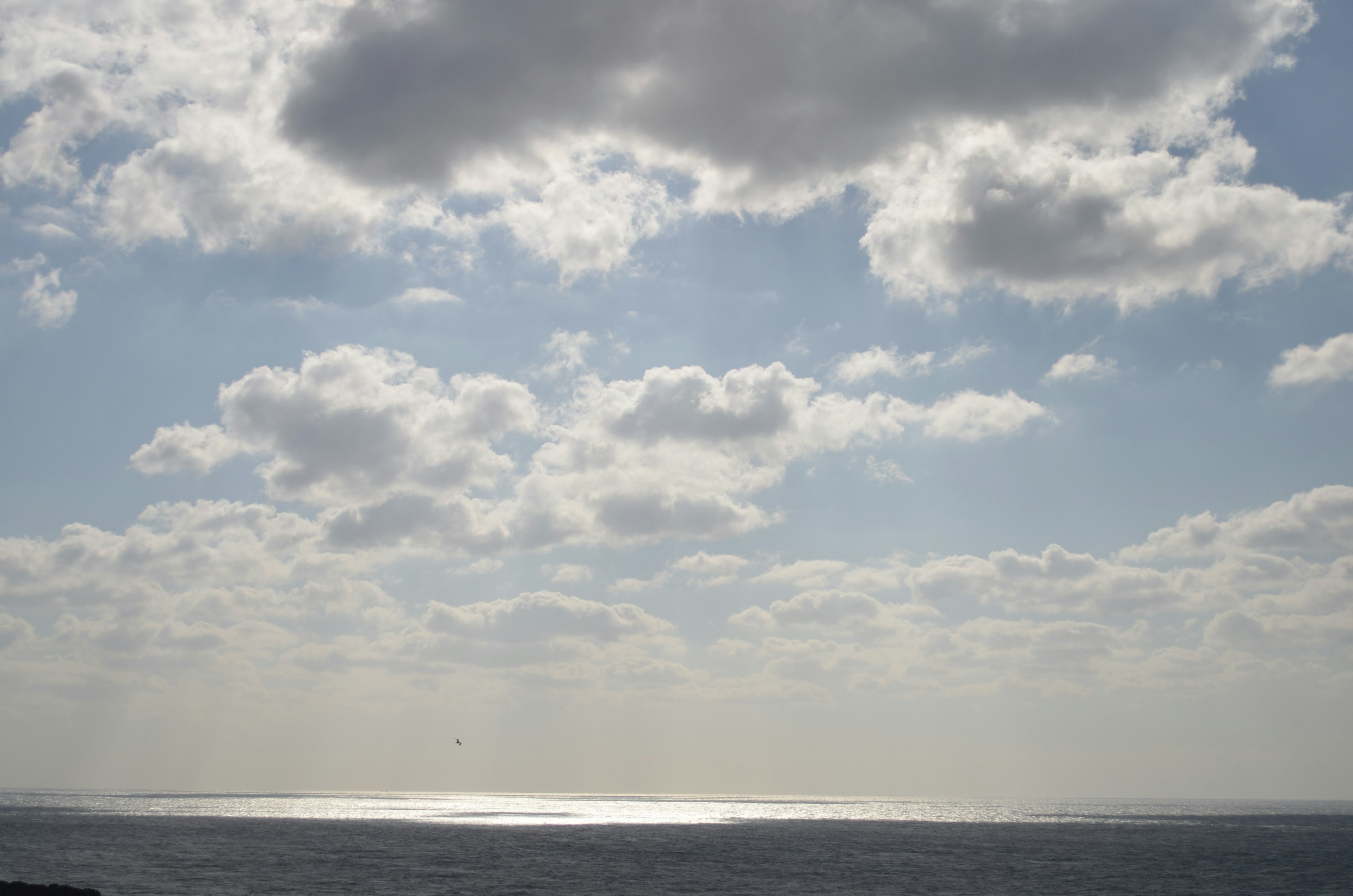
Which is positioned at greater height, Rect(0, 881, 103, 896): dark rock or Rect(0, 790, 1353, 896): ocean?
Rect(0, 881, 103, 896): dark rock

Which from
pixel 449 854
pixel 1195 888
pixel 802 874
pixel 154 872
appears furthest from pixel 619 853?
pixel 1195 888

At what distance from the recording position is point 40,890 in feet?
214

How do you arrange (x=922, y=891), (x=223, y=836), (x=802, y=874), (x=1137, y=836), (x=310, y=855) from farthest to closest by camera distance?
(x=1137, y=836)
(x=223, y=836)
(x=310, y=855)
(x=802, y=874)
(x=922, y=891)

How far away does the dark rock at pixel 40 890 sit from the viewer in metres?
63.2

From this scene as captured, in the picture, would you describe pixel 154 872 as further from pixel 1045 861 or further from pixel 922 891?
pixel 1045 861

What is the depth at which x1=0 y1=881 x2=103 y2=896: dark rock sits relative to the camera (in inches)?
2488

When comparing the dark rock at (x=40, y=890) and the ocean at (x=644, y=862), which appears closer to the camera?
the dark rock at (x=40, y=890)

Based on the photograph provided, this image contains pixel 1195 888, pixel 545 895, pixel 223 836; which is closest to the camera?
pixel 545 895

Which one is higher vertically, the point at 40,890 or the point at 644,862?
the point at 40,890

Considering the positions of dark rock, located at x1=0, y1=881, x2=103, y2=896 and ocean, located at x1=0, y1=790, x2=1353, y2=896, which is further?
ocean, located at x1=0, y1=790, x2=1353, y2=896

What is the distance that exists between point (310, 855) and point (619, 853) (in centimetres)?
3983

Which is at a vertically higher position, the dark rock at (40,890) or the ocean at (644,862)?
the dark rock at (40,890)

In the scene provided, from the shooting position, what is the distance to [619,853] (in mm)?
132500

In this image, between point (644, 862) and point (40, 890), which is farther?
point (644, 862)
